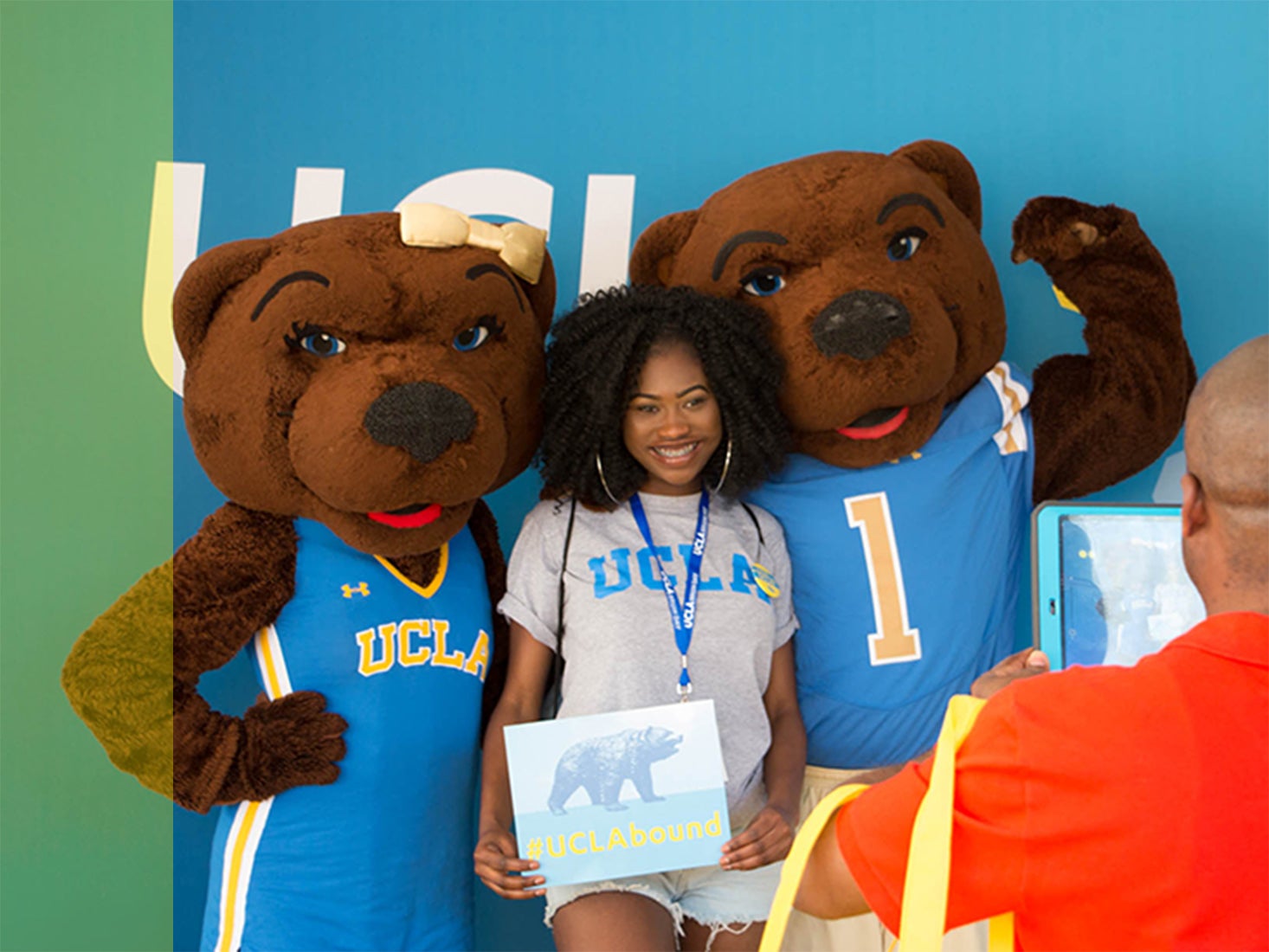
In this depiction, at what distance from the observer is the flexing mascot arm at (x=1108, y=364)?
2.25 m

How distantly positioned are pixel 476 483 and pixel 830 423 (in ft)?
1.99

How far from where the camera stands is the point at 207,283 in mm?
2004

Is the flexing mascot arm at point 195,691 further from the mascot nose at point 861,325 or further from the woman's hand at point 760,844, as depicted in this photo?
the mascot nose at point 861,325

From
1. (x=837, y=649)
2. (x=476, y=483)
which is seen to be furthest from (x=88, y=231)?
(x=837, y=649)

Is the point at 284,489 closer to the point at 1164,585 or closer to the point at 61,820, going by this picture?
the point at 61,820

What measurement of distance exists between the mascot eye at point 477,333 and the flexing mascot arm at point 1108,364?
3.35 feet

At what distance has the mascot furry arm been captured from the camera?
6.26 ft

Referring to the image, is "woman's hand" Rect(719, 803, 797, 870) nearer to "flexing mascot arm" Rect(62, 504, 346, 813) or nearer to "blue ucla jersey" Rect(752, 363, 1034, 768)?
"blue ucla jersey" Rect(752, 363, 1034, 768)

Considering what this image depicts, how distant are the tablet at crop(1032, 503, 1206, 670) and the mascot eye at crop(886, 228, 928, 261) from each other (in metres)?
0.62

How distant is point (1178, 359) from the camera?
2283 mm

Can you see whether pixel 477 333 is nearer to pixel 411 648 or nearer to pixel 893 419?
pixel 411 648

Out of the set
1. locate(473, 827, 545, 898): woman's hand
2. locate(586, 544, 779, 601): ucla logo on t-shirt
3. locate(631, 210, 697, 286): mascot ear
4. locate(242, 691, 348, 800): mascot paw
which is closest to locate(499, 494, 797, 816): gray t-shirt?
locate(586, 544, 779, 601): ucla logo on t-shirt

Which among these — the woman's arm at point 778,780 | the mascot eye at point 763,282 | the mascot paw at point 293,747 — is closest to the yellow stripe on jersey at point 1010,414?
the mascot eye at point 763,282

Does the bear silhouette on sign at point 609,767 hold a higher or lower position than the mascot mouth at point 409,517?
lower
